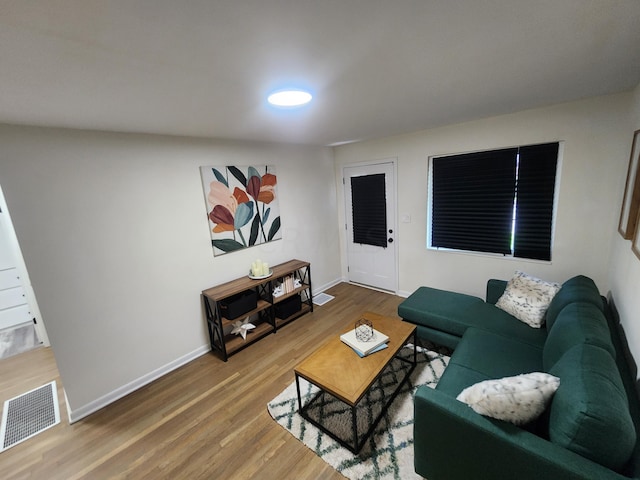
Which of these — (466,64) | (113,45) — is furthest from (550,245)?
(113,45)

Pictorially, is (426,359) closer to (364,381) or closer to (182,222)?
(364,381)

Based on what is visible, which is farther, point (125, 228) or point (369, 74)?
point (125, 228)

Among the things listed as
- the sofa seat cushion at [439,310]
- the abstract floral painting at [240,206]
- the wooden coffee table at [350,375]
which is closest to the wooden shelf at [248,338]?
the abstract floral painting at [240,206]

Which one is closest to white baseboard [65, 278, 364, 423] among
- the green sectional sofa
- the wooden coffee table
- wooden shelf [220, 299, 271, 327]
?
wooden shelf [220, 299, 271, 327]

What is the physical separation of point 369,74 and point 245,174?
6.55 feet

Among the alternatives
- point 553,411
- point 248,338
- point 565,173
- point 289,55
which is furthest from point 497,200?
point 248,338

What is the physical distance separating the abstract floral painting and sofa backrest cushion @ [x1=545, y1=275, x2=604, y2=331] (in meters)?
2.84

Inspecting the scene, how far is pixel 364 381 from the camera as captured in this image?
1.74 metres

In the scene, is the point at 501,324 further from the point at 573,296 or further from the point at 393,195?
the point at 393,195

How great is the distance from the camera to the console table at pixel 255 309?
2.76m

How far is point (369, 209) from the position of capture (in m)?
4.03

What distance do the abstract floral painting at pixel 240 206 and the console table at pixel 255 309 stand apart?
43 cm

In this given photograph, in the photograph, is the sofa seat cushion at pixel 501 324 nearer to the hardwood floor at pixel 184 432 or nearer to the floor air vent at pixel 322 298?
the hardwood floor at pixel 184 432

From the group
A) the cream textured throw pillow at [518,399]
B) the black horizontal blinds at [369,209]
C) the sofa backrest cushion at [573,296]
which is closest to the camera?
the cream textured throw pillow at [518,399]
